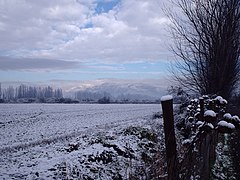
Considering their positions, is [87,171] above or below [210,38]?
below

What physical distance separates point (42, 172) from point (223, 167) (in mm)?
4646

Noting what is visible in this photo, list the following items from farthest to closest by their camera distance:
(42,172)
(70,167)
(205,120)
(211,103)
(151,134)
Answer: (151,134)
(70,167)
(42,172)
(211,103)
(205,120)

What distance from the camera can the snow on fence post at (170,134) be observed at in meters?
4.25

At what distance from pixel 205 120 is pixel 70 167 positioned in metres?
4.50

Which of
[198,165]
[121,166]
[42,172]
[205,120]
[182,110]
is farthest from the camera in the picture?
[182,110]

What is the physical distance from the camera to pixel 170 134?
437cm

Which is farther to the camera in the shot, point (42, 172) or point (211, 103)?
point (42, 172)

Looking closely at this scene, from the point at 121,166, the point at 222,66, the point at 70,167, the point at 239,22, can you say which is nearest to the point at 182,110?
the point at 222,66

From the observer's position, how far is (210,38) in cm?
Result: 1401

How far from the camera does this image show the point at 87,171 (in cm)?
767

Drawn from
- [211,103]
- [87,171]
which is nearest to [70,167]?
[87,171]

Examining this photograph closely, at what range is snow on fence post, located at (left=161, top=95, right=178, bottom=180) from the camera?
167 inches

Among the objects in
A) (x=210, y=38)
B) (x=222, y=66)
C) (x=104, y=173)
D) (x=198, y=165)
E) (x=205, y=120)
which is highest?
(x=210, y=38)

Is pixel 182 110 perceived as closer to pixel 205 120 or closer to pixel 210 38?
pixel 210 38
